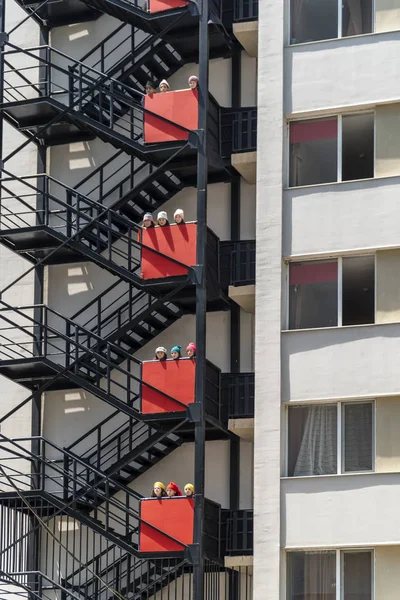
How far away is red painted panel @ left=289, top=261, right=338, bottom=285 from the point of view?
41438mm

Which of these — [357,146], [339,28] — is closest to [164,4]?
[339,28]

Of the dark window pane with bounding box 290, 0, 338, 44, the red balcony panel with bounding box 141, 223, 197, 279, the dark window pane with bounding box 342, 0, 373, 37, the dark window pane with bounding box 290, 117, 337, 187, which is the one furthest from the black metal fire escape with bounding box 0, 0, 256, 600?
the dark window pane with bounding box 342, 0, 373, 37

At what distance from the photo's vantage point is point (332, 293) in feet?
136

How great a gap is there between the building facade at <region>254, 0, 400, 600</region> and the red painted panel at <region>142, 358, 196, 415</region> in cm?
163

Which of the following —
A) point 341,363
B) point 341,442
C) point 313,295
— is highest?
point 313,295

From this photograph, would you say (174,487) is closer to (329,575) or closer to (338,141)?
(329,575)

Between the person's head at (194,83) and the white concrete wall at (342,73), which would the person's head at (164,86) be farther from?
the white concrete wall at (342,73)

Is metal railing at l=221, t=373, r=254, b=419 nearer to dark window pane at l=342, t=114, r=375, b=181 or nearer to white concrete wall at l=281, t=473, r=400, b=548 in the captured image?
white concrete wall at l=281, t=473, r=400, b=548

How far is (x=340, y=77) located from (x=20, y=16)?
1082cm

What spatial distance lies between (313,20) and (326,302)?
23.6 feet

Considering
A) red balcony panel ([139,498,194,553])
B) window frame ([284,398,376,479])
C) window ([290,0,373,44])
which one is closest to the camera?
window frame ([284,398,376,479])

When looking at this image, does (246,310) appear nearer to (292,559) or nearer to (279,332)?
(279,332)

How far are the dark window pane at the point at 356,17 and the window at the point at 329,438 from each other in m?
9.21

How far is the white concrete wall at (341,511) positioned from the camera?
129ft
